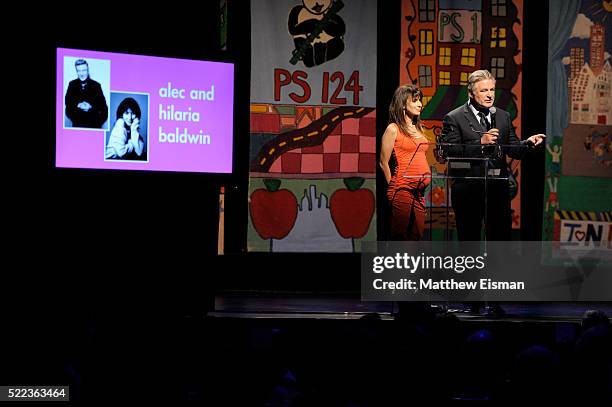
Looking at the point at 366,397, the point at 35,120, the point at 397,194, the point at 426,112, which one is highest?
the point at 426,112

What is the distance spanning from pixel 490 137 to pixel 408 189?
554 millimetres

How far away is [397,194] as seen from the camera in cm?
455

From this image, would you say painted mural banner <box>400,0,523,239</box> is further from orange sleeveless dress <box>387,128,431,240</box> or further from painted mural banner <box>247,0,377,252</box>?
orange sleeveless dress <box>387,128,431,240</box>

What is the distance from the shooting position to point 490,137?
4.38 metres

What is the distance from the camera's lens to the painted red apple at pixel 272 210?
6605 millimetres

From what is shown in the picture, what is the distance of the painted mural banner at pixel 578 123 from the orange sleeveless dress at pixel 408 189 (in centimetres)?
259

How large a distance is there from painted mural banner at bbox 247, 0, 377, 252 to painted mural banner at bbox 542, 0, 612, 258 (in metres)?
1.57

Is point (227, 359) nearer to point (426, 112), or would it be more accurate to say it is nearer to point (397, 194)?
point (397, 194)

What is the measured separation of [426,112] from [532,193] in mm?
1182

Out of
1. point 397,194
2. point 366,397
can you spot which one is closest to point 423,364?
point 366,397

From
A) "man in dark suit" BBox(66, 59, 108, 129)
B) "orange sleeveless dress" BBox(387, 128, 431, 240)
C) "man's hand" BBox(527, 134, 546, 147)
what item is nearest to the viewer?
"man in dark suit" BBox(66, 59, 108, 129)

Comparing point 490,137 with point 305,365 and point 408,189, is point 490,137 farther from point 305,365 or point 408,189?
point 305,365

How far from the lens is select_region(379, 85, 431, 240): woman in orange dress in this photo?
4.54m

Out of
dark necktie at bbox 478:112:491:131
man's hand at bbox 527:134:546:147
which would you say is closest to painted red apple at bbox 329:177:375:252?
dark necktie at bbox 478:112:491:131
